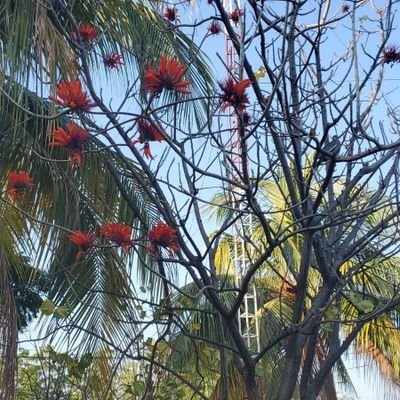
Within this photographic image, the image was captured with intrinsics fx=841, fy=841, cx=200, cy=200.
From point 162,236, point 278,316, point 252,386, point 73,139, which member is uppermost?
point 278,316

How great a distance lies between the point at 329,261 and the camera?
2.83m

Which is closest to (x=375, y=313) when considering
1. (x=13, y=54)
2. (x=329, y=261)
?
(x=329, y=261)

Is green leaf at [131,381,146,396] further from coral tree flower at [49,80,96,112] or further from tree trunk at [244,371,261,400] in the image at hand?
coral tree flower at [49,80,96,112]

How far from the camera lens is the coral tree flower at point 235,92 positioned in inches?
91.0

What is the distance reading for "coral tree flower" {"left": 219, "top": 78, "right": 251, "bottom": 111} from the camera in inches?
91.0

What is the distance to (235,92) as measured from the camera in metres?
2.32

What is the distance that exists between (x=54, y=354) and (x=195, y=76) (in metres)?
2.08

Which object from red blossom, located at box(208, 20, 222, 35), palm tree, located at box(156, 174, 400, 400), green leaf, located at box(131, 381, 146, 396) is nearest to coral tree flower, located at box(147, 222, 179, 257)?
palm tree, located at box(156, 174, 400, 400)

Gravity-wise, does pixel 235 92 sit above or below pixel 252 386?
above

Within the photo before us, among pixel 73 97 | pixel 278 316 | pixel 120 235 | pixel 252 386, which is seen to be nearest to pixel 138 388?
pixel 252 386

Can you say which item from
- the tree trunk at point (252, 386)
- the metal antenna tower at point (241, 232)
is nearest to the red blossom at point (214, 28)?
the metal antenna tower at point (241, 232)

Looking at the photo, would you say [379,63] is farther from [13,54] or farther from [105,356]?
[105,356]

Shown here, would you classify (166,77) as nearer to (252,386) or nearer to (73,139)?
(73,139)

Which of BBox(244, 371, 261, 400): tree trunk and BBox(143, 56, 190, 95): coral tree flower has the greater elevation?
BBox(143, 56, 190, 95): coral tree flower
